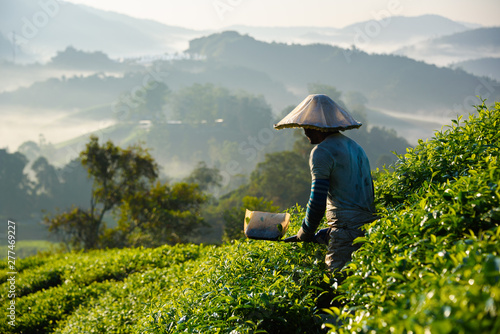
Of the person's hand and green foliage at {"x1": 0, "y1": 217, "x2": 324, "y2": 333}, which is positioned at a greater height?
the person's hand

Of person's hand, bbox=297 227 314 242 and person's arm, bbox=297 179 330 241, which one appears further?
person's hand, bbox=297 227 314 242

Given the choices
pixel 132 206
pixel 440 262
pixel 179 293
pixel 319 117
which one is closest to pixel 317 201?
pixel 319 117

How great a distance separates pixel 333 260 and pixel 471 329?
2.44 m

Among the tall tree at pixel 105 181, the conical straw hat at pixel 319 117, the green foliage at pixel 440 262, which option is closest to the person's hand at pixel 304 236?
the green foliage at pixel 440 262

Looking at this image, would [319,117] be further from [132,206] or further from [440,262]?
[132,206]

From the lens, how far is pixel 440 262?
2.38 meters

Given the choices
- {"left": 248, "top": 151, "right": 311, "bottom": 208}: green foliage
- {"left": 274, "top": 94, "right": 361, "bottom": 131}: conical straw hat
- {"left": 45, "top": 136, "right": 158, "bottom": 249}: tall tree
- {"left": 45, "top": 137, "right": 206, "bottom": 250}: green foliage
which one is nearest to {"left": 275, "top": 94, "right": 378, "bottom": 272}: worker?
{"left": 274, "top": 94, "right": 361, "bottom": 131}: conical straw hat

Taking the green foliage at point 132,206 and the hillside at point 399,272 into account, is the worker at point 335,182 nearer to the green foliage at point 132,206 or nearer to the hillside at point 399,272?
the hillside at point 399,272

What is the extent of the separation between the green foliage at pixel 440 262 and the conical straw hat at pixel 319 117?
0.92 metres

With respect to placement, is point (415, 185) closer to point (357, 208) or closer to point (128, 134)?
point (357, 208)

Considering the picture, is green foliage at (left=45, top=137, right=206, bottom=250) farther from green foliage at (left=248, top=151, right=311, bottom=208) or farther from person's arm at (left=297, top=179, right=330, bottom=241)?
green foliage at (left=248, top=151, right=311, bottom=208)

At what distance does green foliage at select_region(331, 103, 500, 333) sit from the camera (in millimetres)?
1702

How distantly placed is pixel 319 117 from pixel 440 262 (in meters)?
1.99

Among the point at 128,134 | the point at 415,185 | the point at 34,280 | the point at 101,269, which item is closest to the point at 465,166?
the point at 415,185
